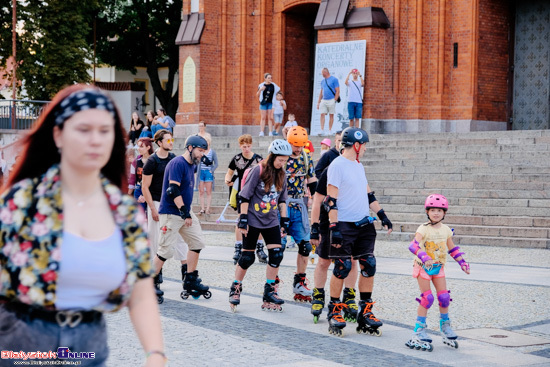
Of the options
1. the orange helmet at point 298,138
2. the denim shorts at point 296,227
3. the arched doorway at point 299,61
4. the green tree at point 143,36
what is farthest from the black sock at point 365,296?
the green tree at point 143,36

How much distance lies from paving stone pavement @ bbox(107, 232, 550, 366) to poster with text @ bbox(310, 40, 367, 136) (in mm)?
13697

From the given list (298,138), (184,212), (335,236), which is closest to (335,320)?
(335,236)

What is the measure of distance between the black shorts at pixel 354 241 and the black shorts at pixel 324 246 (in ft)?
1.06

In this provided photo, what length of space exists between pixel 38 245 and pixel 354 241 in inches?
212

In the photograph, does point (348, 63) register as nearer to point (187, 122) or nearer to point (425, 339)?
point (187, 122)

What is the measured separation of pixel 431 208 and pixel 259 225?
2192 mm

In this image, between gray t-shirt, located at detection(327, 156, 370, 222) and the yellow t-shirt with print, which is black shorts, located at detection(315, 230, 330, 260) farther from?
the yellow t-shirt with print

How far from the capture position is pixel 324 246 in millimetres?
8383

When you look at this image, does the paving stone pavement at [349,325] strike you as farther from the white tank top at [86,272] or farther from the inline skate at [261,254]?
the white tank top at [86,272]

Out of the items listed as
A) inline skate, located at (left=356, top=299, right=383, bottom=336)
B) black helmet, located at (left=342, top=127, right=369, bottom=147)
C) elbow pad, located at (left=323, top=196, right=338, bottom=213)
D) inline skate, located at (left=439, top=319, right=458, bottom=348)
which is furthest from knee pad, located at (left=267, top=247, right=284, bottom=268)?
inline skate, located at (left=439, top=319, right=458, bottom=348)

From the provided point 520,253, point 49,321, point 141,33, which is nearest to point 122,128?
point 49,321

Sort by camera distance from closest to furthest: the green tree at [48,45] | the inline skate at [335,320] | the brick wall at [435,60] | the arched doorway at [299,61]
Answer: the inline skate at [335,320]
the brick wall at [435,60]
the arched doorway at [299,61]
the green tree at [48,45]

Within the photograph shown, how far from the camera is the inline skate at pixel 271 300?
29.2 feet

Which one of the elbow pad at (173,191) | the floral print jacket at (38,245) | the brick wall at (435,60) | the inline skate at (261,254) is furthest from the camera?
the brick wall at (435,60)
